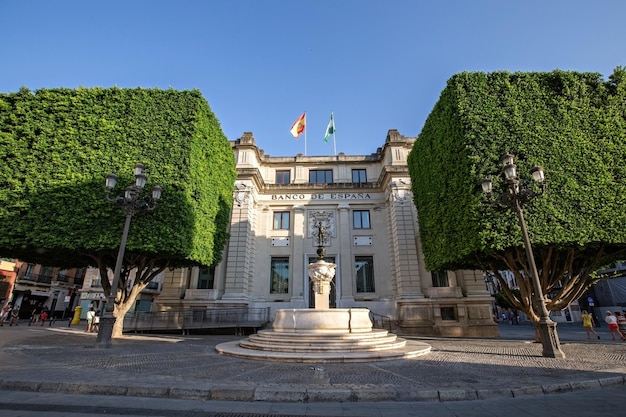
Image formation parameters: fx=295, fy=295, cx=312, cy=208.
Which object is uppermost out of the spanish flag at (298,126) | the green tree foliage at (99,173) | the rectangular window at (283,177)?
the spanish flag at (298,126)

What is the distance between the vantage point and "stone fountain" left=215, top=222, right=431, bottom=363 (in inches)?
353

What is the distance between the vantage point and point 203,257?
16.0m

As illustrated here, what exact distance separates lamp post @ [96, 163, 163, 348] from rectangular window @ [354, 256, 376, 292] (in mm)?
16948

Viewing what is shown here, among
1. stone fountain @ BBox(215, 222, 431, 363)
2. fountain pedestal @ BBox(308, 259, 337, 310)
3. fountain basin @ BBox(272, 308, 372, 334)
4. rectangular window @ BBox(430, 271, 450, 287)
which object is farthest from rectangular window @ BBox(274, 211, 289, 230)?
fountain basin @ BBox(272, 308, 372, 334)

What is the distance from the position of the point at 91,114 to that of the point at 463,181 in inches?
722

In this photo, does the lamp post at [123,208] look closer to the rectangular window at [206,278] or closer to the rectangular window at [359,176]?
the rectangular window at [206,278]

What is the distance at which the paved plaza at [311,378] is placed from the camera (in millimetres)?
5387

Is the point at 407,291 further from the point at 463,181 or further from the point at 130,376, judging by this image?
the point at 130,376

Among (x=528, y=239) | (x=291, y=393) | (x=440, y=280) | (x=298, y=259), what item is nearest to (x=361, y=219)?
(x=298, y=259)

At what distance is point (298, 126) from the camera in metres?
27.2

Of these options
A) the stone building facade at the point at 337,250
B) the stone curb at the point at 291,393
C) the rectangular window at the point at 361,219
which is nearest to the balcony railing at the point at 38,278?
the stone building facade at the point at 337,250

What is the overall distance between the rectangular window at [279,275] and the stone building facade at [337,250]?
8 cm

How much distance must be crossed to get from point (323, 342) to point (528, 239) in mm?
7685

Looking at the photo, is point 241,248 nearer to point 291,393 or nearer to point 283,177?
point 283,177
